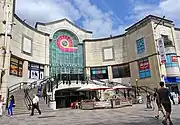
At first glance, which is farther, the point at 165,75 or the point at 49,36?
the point at 49,36

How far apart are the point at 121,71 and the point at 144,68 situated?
486 centimetres

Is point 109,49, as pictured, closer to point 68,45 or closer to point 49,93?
point 68,45

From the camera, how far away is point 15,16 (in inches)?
948

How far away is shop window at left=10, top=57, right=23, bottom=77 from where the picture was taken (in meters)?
23.1

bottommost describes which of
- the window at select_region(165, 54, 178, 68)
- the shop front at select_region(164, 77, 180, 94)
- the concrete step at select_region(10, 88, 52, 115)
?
the concrete step at select_region(10, 88, 52, 115)

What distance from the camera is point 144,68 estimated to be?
29641 millimetres

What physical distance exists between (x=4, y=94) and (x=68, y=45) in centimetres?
1730

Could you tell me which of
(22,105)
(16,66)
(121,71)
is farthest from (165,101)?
(121,71)

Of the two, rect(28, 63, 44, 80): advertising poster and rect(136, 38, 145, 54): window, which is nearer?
rect(28, 63, 44, 80): advertising poster

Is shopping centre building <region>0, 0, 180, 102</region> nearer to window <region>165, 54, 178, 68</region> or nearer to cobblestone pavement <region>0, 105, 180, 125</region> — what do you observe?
window <region>165, 54, 178, 68</region>

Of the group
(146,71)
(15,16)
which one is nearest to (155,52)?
(146,71)

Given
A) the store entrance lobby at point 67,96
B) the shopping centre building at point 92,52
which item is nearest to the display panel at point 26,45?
the shopping centre building at point 92,52

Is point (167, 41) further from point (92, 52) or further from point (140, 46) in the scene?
point (92, 52)

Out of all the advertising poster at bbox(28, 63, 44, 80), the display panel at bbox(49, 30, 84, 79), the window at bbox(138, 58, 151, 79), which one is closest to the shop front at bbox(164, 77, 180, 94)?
the window at bbox(138, 58, 151, 79)
